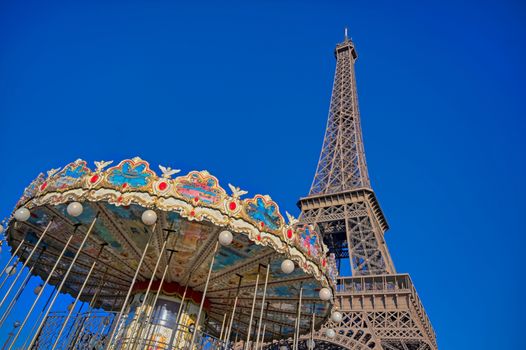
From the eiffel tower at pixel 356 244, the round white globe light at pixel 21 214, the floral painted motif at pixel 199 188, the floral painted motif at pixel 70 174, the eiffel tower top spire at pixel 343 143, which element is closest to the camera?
the floral painted motif at pixel 199 188

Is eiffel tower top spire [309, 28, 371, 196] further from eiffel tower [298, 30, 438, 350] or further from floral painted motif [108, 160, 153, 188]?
floral painted motif [108, 160, 153, 188]

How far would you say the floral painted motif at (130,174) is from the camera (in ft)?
26.8

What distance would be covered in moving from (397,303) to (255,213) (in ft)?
62.9

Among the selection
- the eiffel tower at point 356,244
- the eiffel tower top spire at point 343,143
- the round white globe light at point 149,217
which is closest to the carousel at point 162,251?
the round white globe light at point 149,217

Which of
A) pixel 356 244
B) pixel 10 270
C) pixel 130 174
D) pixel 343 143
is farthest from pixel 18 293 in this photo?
pixel 343 143

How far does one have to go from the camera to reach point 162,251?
8.43 meters

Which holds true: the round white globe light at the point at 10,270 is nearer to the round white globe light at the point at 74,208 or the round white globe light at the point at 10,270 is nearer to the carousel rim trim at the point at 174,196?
the carousel rim trim at the point at 174,196

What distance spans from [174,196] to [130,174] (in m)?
1.07

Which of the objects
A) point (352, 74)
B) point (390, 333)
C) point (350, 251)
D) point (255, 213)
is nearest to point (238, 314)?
point (255, 213)

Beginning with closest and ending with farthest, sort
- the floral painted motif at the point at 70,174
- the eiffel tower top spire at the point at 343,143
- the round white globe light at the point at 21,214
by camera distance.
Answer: the floral painted motif at the point at 70,174
the round white globe light at the point at 21,214
the eiffel tower top spire at the point at 343,143

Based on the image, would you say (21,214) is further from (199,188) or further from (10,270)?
(199,188)

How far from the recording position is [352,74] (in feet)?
164

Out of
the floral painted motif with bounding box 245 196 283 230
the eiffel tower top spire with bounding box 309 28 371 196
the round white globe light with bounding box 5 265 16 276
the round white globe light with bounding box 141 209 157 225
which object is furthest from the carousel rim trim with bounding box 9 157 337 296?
the eiffel tower top spire with bounding box 309 28 371 196

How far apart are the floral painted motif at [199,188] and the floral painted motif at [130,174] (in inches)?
28.2
